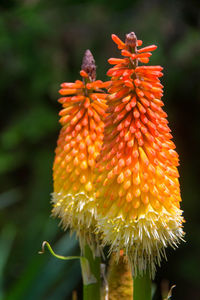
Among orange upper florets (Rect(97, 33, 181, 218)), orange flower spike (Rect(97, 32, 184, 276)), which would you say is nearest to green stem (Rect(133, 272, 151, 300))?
orange flower spike (Rect(97, 32, 184, 276))

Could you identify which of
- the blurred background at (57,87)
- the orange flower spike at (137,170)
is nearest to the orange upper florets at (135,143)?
the orange flower spike at (137,170)

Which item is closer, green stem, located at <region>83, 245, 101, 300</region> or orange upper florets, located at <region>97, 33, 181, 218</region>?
orange upper florets, located at <region>97, 33, 181, 218</region>

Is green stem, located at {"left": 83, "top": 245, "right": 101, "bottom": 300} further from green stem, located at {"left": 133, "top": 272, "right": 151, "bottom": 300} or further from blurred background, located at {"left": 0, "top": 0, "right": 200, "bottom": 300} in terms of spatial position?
blurred background, located at {"left": 0, "top": 0, "right": 200, "bottom": 300}

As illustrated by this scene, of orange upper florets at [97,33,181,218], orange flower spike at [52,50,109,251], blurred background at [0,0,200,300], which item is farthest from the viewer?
blurred background at [0,0,200,300]

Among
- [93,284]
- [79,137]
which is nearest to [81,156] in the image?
[79,137]

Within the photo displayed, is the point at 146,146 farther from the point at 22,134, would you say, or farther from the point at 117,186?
the point at 22,134

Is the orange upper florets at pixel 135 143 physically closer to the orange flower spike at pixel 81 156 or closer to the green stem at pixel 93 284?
the orange flower spike at pixel 81 156

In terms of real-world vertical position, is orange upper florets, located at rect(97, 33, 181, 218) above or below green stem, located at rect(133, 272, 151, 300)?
above
